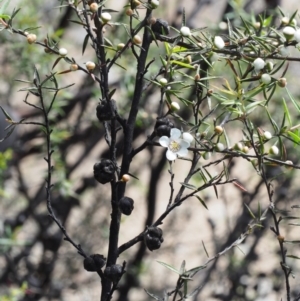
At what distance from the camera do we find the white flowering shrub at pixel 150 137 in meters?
0.80

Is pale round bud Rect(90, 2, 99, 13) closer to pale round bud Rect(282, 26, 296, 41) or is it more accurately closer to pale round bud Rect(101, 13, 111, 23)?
pale round bud Rect(101, 13, 111, 23)

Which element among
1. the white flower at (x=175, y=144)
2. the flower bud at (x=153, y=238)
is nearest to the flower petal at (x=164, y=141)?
the white flower at (x=175, y=144)

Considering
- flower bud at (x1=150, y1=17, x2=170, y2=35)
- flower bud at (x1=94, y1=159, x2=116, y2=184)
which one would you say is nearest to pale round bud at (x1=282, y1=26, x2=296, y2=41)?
flower bud at (x1=150, y1=17, x2=170, y2=35)

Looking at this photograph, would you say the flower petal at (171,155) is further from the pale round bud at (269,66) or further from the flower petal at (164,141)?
the pale round bud at (269,66)

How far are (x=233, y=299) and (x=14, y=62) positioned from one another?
3.26 ft

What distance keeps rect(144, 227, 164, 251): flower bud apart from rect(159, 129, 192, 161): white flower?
0.33 ft

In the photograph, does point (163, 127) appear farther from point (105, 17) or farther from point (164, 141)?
point (105, 17)

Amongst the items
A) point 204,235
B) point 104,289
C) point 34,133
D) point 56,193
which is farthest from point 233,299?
point 204,235

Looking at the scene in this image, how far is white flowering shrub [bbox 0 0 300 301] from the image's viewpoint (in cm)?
80

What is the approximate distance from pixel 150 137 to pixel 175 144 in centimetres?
4

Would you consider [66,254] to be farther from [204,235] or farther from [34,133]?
[204,235]

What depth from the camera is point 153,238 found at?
80 centimetres

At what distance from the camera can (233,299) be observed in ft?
6.33

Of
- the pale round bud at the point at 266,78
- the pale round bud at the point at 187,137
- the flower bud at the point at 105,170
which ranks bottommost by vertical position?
the flower bud at the point at 105,170
